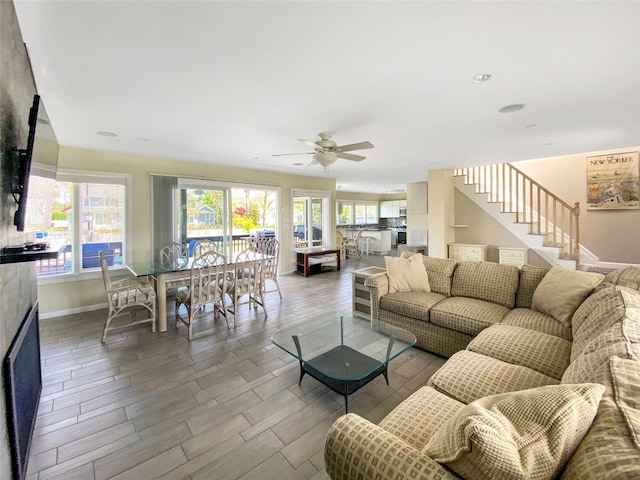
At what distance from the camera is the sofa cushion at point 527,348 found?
5.72 feet

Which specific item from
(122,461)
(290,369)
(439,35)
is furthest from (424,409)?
(439,35)

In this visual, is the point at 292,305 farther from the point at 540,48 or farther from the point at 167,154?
the point at 540,48

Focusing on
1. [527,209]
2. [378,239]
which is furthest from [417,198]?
[378,239]

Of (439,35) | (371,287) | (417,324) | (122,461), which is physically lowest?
(122,461)

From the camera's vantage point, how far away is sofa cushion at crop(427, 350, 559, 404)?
151 centimetres

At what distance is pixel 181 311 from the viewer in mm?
4219

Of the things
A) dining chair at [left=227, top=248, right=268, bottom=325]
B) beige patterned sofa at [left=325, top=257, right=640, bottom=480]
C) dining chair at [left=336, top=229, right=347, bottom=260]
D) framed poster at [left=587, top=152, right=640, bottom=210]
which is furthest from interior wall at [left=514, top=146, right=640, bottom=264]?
dining chair at [left=227, top=248, right=268, bottom=325]

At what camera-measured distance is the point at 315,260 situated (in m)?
6.88

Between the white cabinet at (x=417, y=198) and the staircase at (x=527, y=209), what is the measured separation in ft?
3.48

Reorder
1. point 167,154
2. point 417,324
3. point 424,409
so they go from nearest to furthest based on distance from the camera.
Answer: point 424,409, point 417,324, point 167,154

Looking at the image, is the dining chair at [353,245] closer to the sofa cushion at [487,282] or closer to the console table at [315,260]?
the console table at [315,260]

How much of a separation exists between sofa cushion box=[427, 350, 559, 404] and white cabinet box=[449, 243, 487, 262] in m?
4.76

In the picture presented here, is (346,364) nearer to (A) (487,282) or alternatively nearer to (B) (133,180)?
(A) (487,282)

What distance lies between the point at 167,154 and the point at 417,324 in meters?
4.56
